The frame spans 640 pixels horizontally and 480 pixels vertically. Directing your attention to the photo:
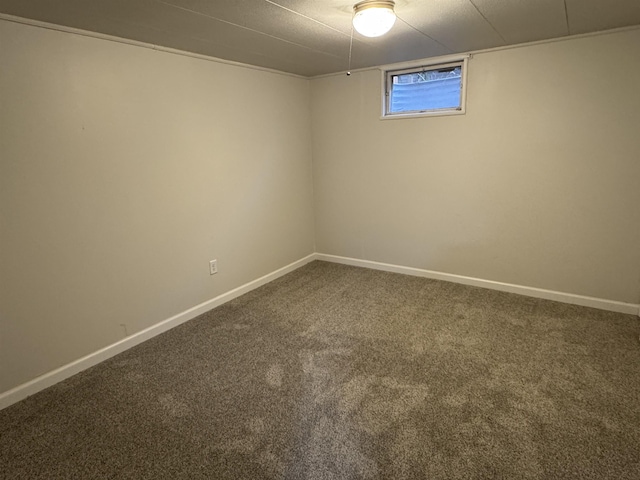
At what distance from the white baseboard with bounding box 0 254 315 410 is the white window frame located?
7.06 feet

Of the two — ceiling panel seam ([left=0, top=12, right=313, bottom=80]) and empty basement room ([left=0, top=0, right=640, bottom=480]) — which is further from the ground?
ceiling panel seam ([left=0, top=12, right=313, bottom=80])

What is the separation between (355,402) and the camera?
2.07m

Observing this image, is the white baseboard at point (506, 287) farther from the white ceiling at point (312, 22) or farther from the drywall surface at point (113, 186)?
the white ceiling at point (312, 22)

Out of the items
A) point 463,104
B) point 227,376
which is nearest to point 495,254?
point 463,104

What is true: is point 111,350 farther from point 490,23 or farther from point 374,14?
point 490,23

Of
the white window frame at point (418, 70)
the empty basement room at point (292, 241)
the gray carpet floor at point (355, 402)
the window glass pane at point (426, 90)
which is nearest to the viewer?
the gray carpet floor at point (355, 402)

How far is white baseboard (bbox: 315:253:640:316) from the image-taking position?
9.98 feet

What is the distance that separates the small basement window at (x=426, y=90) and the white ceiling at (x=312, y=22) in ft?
1.03

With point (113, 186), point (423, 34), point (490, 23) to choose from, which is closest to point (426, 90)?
point (423, 34)

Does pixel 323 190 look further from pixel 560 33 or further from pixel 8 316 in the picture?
pixel 8 316

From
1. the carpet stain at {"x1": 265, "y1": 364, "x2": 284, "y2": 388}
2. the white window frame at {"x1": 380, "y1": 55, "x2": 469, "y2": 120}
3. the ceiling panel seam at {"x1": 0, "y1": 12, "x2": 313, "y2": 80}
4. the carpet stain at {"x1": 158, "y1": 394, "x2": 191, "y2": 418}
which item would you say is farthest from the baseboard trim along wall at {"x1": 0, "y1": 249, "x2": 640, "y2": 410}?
the ceiling panel seam at {"x1": 0, "y1": 12, "x2": 313, "y2": 80}

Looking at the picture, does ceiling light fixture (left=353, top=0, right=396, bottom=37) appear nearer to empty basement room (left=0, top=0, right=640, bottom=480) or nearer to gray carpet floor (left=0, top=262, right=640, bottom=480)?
empty basement room (left=0, top=0, right=640, bottom=480)

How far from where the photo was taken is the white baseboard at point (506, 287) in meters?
3.04

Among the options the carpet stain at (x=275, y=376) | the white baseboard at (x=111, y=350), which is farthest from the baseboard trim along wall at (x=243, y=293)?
the carpet stain at (x=275, y=376)
